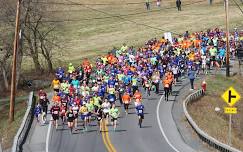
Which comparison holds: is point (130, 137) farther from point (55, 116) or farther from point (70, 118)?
point (55, 116)

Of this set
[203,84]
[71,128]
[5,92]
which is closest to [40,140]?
[71,128]

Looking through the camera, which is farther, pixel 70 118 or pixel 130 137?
pixel 70 118

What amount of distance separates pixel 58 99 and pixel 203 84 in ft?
39.5

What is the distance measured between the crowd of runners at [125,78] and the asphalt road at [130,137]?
643mm

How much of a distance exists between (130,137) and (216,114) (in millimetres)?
10558

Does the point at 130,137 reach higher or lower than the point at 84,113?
lower

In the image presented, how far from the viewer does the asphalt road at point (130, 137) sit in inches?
1070

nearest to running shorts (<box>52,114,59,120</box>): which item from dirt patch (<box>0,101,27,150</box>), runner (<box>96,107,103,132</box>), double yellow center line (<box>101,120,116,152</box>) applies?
runner (<box>96,107,103,132</box>)

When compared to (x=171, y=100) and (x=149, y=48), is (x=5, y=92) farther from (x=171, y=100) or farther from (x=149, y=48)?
(x=171, y=100)

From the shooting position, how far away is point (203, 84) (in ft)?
131

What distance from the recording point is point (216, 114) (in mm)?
37688

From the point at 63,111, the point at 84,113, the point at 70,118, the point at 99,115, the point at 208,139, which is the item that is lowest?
the point at 208,139

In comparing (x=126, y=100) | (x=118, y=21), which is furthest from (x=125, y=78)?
(x=118, y=21)

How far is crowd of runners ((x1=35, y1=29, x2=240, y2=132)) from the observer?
31.6 metres
